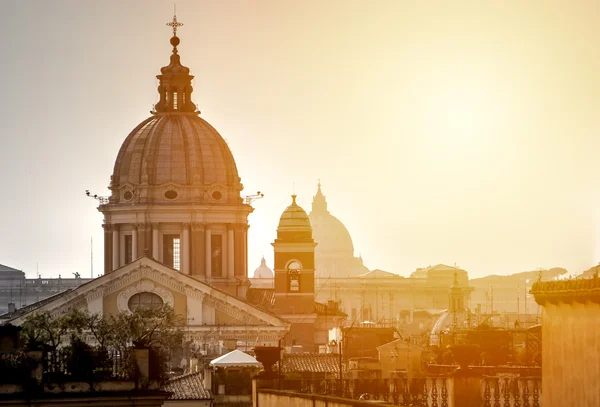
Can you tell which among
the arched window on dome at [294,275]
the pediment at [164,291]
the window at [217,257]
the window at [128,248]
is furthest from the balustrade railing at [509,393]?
the window at [128,248]

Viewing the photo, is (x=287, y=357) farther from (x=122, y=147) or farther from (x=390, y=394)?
(x=122, y=147)

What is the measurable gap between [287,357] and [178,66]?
5423cm

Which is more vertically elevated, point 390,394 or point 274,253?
point 274,253

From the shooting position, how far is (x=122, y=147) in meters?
127

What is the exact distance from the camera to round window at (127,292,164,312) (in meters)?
111

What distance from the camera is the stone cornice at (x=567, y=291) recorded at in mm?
26062

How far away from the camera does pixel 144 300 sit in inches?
4400

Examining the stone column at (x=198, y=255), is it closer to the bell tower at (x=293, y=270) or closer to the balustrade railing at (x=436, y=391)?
the bell tower at (x=293, y=270)

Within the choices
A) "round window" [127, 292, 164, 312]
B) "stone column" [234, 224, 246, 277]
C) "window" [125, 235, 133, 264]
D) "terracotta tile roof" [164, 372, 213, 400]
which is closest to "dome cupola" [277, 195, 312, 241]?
"stone column" [234, 224, 246, 277]

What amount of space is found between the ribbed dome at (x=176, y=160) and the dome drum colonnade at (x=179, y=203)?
0.18 ft

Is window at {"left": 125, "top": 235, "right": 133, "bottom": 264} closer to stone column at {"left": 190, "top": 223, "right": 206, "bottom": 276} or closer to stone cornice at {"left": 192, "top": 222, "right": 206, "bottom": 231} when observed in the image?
stone column at {"left": 190, "top": 223, "right": 206, "bottom": 276}

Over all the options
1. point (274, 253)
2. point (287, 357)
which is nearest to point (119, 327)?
point (287, 357)

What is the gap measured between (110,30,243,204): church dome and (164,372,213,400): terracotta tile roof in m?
53.9

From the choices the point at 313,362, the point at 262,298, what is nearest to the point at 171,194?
the point at 262,298
